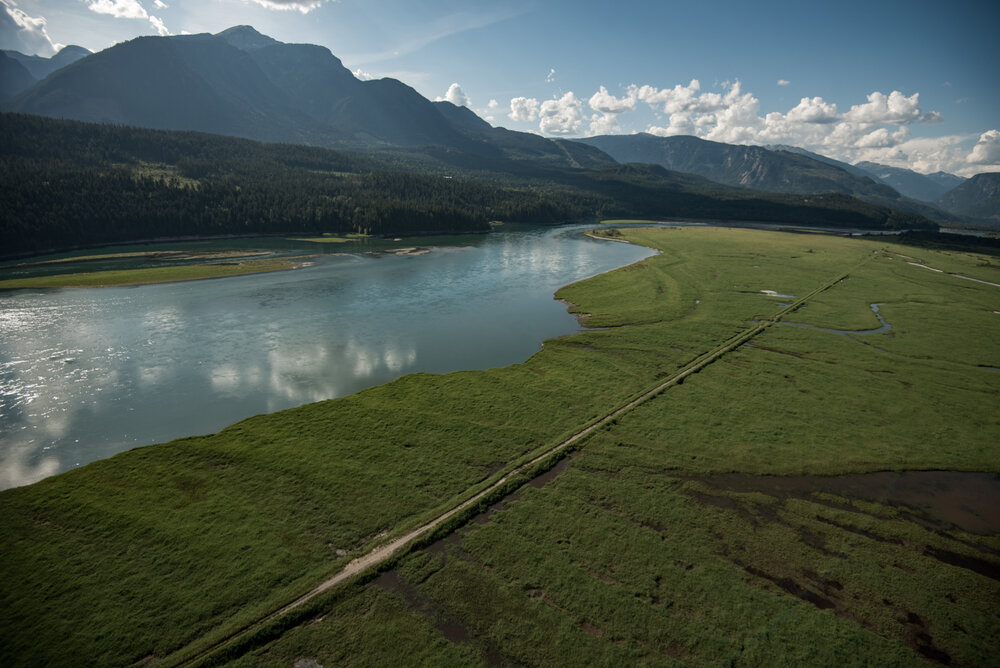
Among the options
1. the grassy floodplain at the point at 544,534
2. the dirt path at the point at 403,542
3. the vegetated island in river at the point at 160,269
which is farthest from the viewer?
the vegetated island in river at the point at 160,269

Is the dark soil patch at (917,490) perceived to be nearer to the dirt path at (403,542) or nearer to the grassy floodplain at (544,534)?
the grassy floodplain at (544,534)

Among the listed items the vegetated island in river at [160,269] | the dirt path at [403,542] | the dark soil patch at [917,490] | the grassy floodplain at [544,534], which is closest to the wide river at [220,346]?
the vegetated island in river at [160,269]

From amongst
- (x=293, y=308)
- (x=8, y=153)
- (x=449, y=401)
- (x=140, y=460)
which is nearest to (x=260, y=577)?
(x=140, y=460)

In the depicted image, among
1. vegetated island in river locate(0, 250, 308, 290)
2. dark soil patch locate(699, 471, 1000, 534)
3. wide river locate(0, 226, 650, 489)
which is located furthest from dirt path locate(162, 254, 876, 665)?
vegetated island in river locate(0, 250, 308, 290)

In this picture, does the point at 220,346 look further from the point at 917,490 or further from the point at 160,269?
the point at 917,490

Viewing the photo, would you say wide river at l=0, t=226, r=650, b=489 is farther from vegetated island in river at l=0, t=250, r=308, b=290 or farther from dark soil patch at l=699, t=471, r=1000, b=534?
dark soil patch at l=699, t=471, r=1000, b=534

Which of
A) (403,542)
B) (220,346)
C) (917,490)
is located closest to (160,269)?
(220,346)
